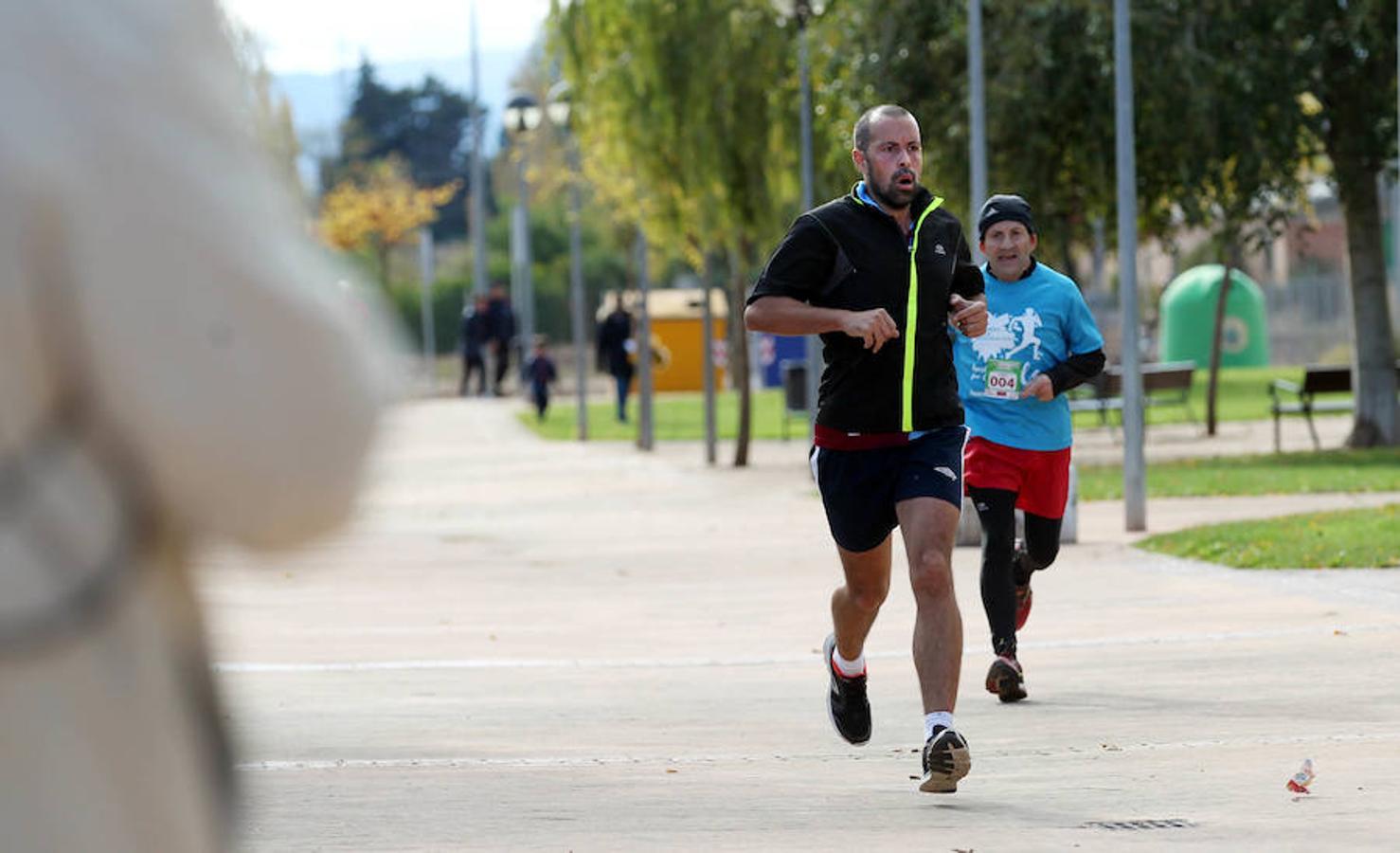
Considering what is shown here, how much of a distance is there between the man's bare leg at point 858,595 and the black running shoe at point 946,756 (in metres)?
0.70

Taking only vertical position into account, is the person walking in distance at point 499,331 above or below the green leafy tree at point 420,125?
below

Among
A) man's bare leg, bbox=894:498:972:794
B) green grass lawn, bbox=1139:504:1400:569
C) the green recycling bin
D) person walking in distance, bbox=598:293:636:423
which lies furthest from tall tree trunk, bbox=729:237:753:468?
the green recycling bin

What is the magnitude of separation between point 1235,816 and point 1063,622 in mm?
5627

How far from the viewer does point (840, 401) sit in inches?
308

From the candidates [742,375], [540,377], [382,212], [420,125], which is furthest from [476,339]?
[420,125]

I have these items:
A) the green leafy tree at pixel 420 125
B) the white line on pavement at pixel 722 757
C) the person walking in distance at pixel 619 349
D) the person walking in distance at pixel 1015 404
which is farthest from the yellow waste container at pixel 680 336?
the green leafy tree at pixel 420 125

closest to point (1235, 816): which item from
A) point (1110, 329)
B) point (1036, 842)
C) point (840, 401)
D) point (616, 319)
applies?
point (1036, 842)

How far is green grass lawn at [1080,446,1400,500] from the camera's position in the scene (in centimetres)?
2189

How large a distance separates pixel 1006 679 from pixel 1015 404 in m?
1.01

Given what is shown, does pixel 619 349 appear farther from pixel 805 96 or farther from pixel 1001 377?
pixel 1001 377

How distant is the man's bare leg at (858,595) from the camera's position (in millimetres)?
7953

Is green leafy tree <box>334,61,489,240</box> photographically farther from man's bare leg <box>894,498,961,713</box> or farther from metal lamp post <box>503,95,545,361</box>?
man's bare leg <box>894,498,961,713</box>

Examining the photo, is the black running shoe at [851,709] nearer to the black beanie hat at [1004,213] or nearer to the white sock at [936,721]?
the white sock at [936,721]

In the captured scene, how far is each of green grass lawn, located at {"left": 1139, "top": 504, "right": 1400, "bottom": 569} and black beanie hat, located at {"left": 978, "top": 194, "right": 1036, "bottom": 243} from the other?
556cm
